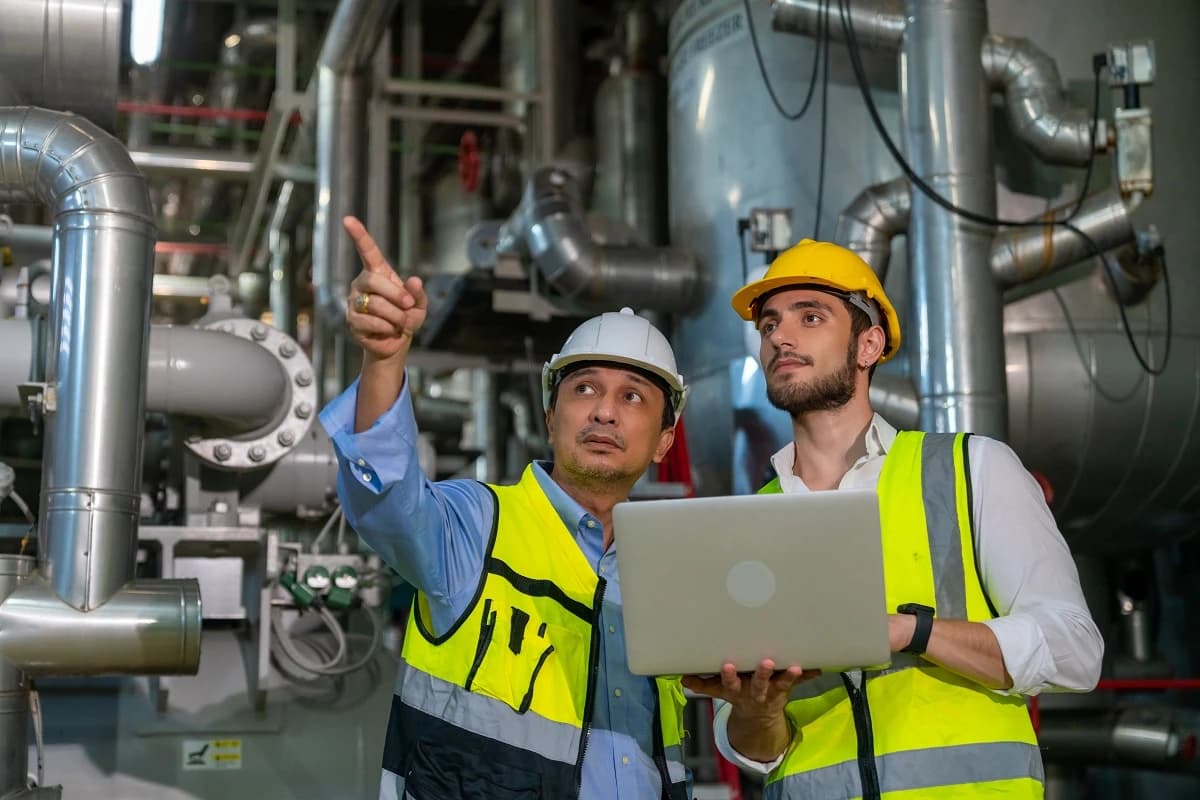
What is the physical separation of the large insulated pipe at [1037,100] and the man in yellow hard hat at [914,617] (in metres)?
3.03

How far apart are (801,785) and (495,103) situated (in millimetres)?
9783

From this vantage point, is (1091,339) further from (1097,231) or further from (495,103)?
(495,103)

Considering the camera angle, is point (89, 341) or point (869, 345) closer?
point (869, 345)

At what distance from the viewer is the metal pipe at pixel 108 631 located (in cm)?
353

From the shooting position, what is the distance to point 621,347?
105 inches

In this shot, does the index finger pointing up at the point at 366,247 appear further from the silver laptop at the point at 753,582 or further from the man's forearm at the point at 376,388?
the silver laptop at the point at 753,582

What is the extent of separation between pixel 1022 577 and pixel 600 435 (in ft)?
2.74

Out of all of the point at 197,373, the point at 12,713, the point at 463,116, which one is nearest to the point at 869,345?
the point at 12,713

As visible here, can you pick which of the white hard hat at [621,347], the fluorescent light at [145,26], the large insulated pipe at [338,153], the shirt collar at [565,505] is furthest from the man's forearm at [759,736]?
the large insulated pipe at [338,153]

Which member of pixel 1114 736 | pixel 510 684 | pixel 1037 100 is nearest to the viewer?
pixel 510 684

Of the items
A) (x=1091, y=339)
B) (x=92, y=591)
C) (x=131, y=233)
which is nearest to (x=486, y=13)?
(x=1091, y=339)

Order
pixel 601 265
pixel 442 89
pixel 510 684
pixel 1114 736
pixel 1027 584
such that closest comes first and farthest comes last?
pixel 1027 584 → pixel 510 684 → pixel 1114 736 → pixel 601 265 → pixel 442 89

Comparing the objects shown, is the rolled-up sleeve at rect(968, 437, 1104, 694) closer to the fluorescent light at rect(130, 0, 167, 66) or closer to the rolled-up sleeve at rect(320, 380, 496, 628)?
the rolled-up sleeve at rect(320, 380, 496, 628)

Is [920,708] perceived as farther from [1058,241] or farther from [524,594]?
[1058,241]
